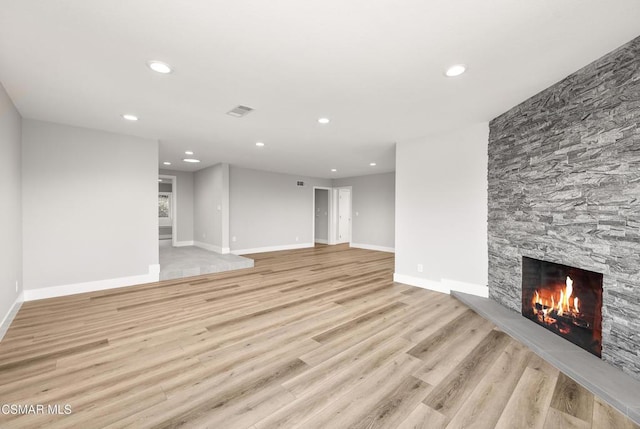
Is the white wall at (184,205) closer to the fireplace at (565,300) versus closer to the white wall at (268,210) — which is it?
the white wall at (268,210)

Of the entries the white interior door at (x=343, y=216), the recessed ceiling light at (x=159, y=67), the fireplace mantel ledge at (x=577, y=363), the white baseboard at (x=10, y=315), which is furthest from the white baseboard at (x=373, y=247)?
the white baseboard at (x=10, y=315)

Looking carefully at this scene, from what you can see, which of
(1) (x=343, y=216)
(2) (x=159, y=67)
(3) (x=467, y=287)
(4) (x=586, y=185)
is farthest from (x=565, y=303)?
(1) (x=343, y=216)

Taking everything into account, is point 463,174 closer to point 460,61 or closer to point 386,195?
point 460,61

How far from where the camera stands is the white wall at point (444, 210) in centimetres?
369

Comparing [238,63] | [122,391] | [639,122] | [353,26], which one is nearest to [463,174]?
[639,122]

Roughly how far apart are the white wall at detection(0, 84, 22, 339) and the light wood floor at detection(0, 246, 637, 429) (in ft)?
1.01

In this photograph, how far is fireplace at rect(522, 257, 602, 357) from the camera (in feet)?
7.41

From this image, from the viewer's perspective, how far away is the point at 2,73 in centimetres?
240

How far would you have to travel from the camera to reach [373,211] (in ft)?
27.9

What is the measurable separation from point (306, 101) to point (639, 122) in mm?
2661

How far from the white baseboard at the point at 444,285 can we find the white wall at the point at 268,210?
14.6 feet

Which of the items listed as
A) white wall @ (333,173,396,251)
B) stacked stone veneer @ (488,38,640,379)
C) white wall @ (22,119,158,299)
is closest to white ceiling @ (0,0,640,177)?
stacked stone veneer @ (488,38,640,379)

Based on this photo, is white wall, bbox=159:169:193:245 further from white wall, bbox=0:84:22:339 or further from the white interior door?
the white interior door

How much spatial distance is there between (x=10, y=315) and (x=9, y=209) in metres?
1.20
